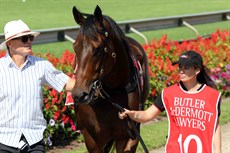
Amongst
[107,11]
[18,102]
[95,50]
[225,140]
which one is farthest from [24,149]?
[107,11]

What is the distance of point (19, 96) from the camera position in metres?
4.32

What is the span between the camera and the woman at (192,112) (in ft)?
14.0

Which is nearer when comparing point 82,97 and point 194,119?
point 194,119

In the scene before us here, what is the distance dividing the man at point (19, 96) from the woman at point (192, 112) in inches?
40.3

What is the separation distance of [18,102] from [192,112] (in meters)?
1.30

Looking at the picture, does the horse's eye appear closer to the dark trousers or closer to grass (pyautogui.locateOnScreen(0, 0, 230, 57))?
the dark trousers

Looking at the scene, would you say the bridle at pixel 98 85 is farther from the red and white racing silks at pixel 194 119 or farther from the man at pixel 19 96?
the red and white racing silks at pixel 194 119

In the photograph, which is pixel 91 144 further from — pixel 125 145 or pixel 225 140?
pixel 225 140

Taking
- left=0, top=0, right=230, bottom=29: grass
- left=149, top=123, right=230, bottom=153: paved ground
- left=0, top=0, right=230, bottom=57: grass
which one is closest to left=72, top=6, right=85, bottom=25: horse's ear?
left=149, top=123, right=230, bottom=153: paved ground

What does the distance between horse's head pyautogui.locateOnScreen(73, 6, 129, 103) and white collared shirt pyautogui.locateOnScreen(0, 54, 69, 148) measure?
335mm

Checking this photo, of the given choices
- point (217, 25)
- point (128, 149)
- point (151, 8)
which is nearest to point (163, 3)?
point (151, 8)

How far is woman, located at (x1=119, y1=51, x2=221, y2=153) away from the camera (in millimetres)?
4281

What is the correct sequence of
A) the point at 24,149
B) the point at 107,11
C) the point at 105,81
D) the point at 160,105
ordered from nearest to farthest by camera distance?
the point at 24,149
the point at 160,105
the point at 105,81
the point at 107,11

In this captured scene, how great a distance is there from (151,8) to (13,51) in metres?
19.9
